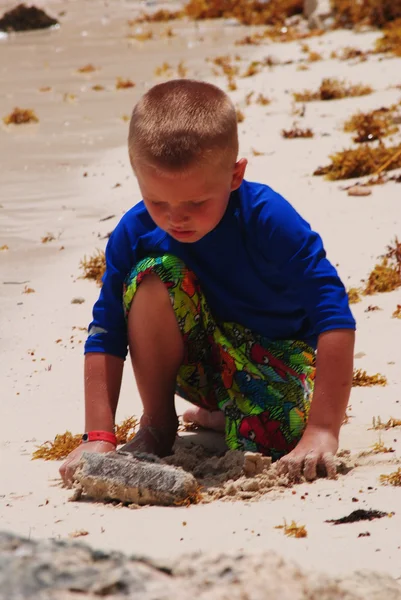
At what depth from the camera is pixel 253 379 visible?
3436 millimetres

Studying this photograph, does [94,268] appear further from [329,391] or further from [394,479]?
[394,479]

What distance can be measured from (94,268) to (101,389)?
7.24 feet

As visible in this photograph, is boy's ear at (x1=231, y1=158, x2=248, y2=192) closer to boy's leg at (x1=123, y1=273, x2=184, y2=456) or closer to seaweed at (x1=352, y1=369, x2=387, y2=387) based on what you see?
boy's leg at (x1=123, y1=273, x2=184, y2=456)

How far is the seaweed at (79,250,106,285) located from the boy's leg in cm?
206

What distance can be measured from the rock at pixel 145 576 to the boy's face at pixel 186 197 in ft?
4.79

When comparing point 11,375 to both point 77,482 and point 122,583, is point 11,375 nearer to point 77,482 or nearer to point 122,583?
point 77,482

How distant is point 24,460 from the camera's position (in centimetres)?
350

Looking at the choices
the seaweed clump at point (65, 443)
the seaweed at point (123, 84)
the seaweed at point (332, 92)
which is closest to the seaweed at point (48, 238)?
the seaweed clump at point (65, 443)

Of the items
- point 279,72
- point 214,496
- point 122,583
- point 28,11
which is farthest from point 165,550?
point 28,11

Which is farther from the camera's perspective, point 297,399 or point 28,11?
point 28,11

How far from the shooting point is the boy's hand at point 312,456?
10.1 ft

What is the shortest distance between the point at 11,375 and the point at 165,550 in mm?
2028

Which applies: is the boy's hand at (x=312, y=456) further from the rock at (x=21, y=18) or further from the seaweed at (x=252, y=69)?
the rock at (x=21, y=18)

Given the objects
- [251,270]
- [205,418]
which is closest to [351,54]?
[205,418]
